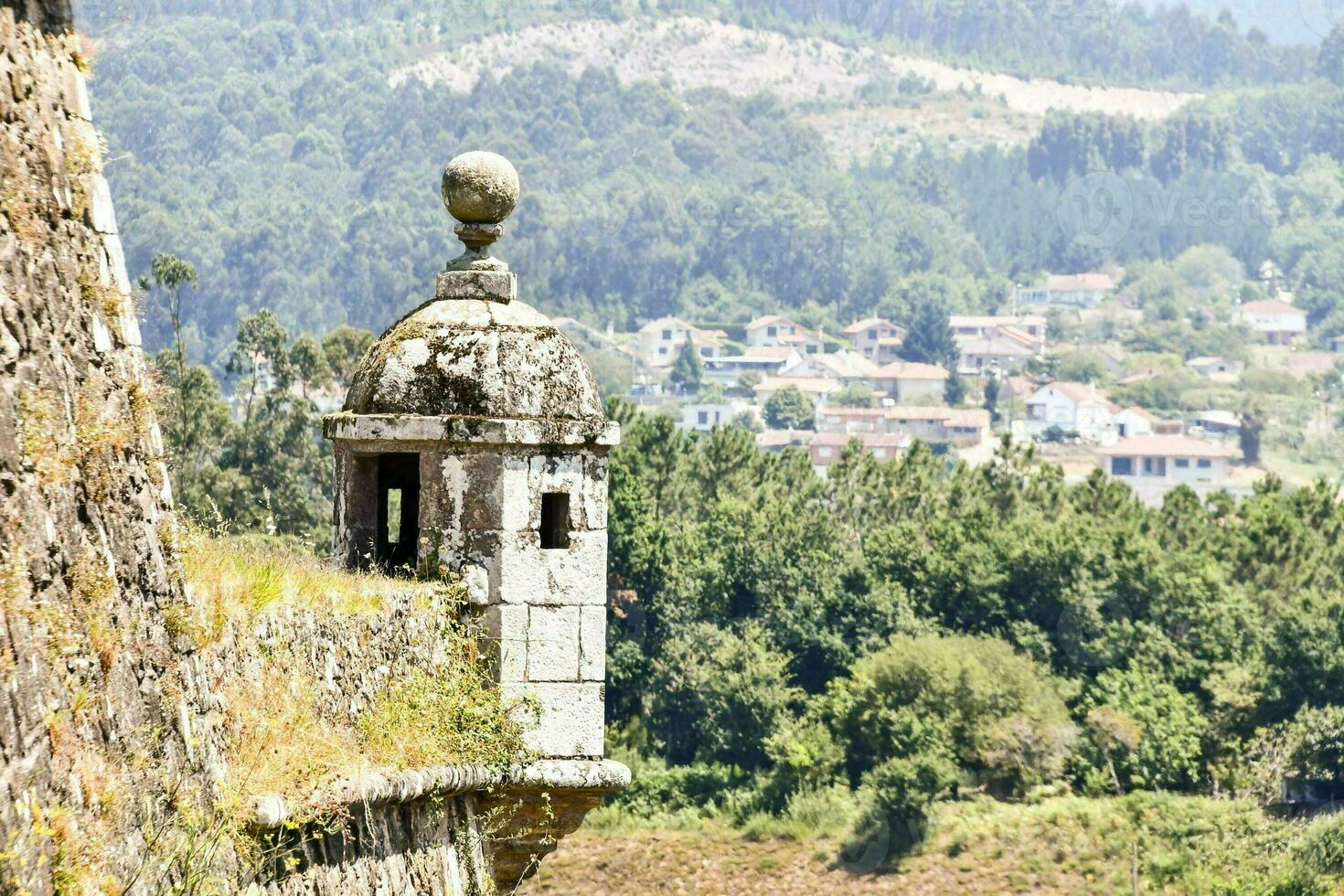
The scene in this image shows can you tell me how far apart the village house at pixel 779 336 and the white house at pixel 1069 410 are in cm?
2579

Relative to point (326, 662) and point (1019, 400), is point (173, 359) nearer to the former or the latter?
point (326, 662)

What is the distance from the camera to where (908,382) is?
166 metres

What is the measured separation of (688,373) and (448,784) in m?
158

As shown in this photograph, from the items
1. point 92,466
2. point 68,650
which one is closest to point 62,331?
point 92,466

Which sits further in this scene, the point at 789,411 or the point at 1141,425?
the point at 789,411

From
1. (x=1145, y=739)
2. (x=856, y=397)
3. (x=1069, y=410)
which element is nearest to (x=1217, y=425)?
(x=1069, y=410)

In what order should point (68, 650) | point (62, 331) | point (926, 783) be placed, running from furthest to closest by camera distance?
point (926, 783) < point (62, 331) < point (68, 650)

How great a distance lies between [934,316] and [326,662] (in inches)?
6969

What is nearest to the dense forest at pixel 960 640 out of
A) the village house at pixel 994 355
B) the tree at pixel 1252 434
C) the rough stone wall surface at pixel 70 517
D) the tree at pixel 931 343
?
the rough stone wall surface at pixel 70 517

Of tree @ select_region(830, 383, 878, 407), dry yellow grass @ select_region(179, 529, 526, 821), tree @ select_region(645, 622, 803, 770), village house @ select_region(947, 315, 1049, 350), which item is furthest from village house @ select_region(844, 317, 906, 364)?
dry yellow grass @ select_region(179, 529, 526, 821)

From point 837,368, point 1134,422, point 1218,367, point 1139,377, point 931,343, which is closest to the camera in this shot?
point 1134,422

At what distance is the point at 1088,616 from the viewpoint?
162 ft

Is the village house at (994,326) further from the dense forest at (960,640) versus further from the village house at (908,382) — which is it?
the dense forest at (960,640)

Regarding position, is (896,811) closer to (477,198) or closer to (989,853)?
(989,853)
